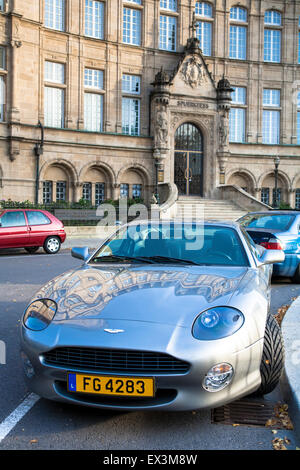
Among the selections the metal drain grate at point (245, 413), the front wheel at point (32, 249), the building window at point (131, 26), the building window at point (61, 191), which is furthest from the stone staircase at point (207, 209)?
the metal drain grate at point (245, 413)

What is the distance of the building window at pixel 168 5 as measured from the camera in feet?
108

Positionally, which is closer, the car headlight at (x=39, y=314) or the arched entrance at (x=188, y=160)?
the car headlight at (x=39, y=314)

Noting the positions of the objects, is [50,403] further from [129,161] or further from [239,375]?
[129,161]

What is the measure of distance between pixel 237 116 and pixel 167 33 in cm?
761

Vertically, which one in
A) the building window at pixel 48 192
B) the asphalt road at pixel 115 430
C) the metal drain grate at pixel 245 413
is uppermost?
the building window at pixel 48 192

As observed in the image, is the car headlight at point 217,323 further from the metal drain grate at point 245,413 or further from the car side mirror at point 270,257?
the car side mirror at point 270,257

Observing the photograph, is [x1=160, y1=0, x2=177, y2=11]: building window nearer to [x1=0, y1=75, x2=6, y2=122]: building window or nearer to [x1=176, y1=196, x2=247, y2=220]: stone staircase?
[x1=0, y1=75, x2=6, y2=122]: building window

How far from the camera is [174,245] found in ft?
16.9

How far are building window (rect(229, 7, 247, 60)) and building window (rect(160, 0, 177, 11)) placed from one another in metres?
4.47

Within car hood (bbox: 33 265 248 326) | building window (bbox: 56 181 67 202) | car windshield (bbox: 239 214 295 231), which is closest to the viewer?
car hood (bbox: 33 265 248 326)

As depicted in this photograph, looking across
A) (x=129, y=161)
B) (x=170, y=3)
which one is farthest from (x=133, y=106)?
(x=170, y=3)

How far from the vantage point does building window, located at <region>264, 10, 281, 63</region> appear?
35344 mm

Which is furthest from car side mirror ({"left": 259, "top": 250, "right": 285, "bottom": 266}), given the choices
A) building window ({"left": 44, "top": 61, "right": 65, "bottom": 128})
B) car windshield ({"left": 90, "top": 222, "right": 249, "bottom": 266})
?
building window ({"left": 44, "top": 61, "right": 65, "bottom": 128})

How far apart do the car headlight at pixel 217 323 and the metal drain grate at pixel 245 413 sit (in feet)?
2.39
